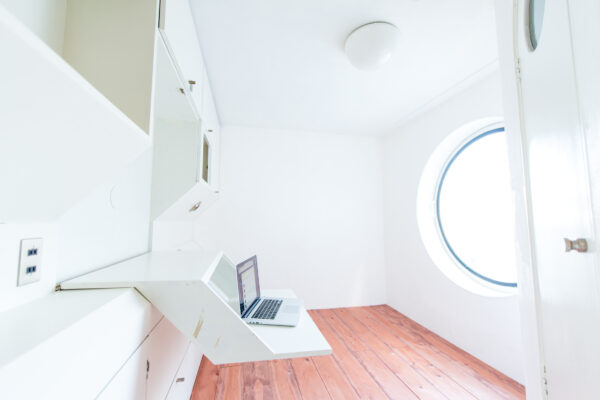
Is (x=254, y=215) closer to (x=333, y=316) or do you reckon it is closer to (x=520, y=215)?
(x=333, y=316)

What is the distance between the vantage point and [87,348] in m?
0.53

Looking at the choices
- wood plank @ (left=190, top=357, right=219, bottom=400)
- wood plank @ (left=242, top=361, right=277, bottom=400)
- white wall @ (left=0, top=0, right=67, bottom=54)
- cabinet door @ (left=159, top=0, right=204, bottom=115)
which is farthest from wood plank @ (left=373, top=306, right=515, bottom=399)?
white wall @ (left=0, top=0, right=67, bottom=54)

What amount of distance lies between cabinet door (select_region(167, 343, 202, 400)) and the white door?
1591 millimetres

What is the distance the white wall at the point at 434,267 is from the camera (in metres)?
2.02

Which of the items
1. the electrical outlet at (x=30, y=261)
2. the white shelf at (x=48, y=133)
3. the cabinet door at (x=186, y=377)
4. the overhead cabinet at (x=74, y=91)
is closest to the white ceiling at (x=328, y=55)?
the overhead cabinet at (x=74, y=91)

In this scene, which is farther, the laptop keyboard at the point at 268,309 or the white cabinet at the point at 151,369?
the laptop keyboard at the point at 268,309

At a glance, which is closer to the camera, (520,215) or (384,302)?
(520,215)

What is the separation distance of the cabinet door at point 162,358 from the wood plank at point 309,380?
0.95 meters

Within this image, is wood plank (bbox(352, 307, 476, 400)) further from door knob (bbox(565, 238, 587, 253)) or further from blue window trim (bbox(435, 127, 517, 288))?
door knob (bbox(565, 238, 587, 253))

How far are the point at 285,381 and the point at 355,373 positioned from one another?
55cm

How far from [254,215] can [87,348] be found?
281cm

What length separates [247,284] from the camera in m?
1.37

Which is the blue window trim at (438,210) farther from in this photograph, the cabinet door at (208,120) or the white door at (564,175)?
the cabinet door at (208,120)

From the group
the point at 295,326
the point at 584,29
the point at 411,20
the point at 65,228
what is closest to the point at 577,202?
the point at 584,29
